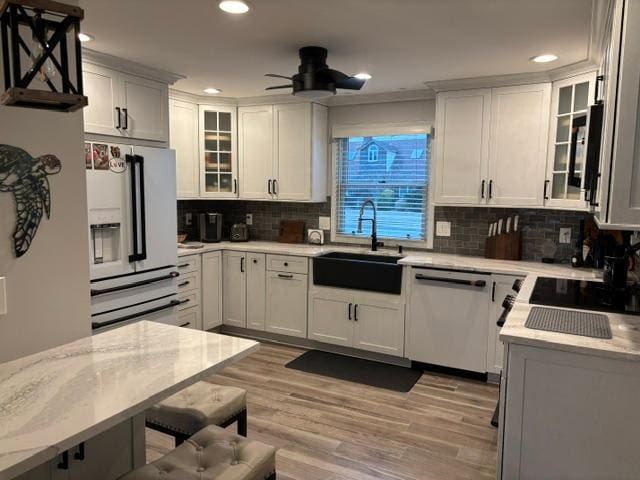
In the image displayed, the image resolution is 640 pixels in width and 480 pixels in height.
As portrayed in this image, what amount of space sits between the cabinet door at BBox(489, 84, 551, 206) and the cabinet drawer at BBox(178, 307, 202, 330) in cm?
270

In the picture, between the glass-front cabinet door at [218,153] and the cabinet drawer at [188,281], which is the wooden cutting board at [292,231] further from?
the cabinet drawer at [188,281]

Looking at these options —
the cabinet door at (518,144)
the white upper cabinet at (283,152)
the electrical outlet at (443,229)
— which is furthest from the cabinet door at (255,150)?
the cabinet door at (518,144)

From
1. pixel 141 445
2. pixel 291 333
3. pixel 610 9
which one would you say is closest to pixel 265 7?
pixel 610 9

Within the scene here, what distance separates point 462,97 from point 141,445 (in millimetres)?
3306

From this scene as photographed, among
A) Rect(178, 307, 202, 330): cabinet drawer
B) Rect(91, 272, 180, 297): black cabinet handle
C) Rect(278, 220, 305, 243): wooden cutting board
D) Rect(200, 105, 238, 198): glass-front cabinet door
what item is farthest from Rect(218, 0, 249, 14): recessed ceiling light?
Rect(278, 220, 305, 243): wooden cutting board

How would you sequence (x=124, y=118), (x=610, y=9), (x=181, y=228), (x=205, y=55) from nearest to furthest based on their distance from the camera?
(x=610, y=9) → (x=205, y=55) → (x=124, y=118) → (x=181, y=228)

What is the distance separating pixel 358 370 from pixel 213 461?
2.38 m

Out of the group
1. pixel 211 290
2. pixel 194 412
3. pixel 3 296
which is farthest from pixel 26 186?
pixel 211 290

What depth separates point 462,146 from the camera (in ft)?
12.7

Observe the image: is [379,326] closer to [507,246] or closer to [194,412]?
[507,246]

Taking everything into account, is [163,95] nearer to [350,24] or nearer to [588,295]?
[350,24]

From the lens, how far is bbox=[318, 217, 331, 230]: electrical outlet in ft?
16.1

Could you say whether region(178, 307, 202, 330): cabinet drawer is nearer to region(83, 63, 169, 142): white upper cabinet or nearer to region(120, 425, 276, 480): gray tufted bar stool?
region(83, 63, 169, 142): white upper cabinet

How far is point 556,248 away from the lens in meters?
3.88
